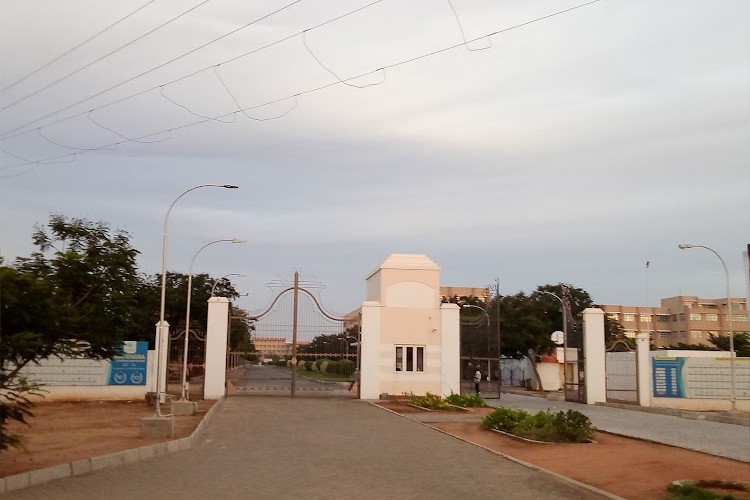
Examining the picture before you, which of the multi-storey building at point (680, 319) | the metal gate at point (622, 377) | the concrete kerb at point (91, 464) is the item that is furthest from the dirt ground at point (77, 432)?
the multi-storey building at point (680, 319)

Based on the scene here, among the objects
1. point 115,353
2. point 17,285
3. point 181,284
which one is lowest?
point 115,353

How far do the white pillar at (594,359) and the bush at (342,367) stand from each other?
10540mm

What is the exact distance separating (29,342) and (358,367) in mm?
23063

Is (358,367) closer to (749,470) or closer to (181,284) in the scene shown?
(749,470)

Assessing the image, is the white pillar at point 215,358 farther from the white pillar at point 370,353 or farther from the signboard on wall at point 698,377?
the signboard on wall at point 698,377

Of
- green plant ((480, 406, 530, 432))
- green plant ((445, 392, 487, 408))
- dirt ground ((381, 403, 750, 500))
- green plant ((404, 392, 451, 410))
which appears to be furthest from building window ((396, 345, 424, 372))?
dirt ground ((381, 403, 750, 500))

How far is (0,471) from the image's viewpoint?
12.1m

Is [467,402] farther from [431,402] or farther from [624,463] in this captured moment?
[624,463]

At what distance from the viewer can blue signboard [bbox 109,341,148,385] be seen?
103 feet

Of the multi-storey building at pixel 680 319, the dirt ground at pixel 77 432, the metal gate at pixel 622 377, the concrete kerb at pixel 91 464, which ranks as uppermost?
the multi-storey building at pixel 680 319

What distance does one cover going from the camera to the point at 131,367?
104 feet

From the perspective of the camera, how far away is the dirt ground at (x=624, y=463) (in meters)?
12.2

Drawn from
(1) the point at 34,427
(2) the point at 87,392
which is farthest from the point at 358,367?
(1) the point at 34,427

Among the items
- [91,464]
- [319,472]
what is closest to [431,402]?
[319,472]
